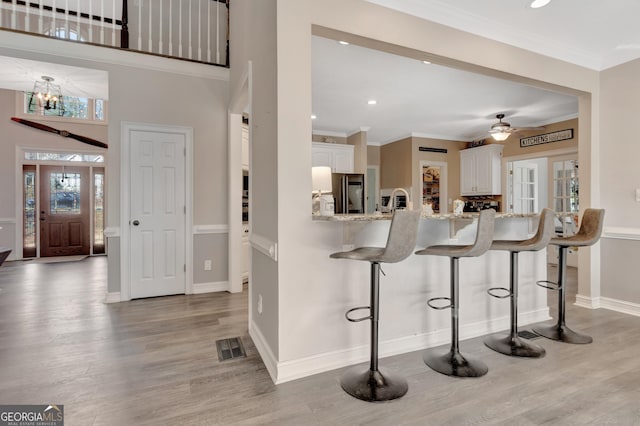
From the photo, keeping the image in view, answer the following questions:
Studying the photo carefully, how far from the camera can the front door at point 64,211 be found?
6.71 metres

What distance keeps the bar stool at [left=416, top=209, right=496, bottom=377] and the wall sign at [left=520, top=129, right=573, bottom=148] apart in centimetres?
468

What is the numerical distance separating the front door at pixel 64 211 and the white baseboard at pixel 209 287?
15.5 feet

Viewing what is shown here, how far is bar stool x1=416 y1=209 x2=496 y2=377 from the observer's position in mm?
2082

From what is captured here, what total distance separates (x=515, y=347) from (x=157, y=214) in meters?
3.95

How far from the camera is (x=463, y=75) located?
12.9 feet

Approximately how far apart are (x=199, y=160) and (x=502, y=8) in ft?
11.6

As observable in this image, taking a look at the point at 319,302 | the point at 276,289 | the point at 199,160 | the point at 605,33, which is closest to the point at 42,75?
the point at 199,160

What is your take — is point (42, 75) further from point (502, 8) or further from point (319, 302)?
point (502, 8)

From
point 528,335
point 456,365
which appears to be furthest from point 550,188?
point 456,365

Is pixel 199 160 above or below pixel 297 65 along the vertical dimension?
below

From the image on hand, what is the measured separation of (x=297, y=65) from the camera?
78.7 inches

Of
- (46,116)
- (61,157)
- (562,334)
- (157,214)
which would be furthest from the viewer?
(61,157)

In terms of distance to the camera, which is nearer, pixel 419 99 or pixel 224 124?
pixel 224 124

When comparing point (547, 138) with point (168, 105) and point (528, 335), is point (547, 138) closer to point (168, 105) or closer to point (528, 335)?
point (528, 335)
